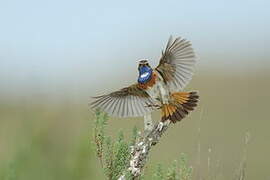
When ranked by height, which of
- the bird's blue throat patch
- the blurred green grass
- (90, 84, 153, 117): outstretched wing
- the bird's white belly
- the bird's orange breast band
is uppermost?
the bird's blue throat patch

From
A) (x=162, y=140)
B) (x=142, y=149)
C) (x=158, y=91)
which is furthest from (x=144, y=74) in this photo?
(x=162, y=140)

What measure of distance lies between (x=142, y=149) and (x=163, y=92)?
1.56 feet

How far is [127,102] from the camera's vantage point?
15.5 ft

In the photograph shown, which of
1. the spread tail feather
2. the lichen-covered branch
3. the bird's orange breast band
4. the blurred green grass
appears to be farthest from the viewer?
the bird's orange breast band

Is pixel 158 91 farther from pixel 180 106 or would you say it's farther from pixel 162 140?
pixel 162 140

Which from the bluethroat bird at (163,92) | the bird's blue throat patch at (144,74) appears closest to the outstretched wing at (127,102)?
the bluethroat bird at (163,92)

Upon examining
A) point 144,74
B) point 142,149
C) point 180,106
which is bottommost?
point 142,149

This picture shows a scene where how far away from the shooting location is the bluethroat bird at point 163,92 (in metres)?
4.55

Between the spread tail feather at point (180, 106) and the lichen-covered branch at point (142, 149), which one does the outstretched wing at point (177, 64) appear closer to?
the spread tail feather at point (180, 106)

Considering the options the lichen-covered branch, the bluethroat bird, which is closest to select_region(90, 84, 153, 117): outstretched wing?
the bluethroat bird

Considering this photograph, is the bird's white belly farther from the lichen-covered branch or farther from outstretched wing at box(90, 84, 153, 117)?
the lichen-covered branch

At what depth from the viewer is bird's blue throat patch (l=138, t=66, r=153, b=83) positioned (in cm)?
457
